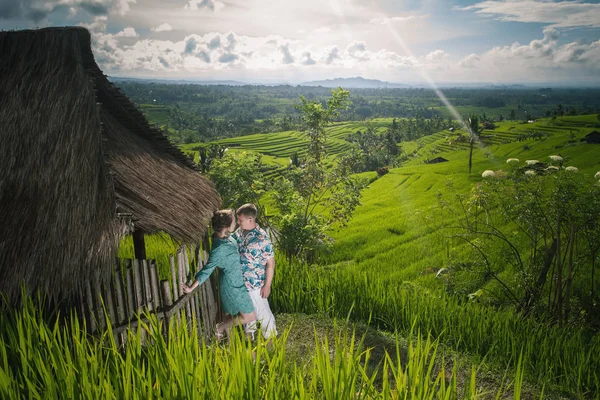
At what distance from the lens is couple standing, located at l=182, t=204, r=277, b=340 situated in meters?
3.42

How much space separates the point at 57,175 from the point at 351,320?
361 centimetres

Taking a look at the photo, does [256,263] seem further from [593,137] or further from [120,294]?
[593,137]

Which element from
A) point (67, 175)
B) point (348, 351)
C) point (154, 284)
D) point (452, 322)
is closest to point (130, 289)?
point (154, 284)

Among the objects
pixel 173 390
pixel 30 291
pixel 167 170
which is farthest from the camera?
pixel 167 170

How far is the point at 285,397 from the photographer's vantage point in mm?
1935

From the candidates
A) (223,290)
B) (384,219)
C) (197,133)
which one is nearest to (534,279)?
(223,290)

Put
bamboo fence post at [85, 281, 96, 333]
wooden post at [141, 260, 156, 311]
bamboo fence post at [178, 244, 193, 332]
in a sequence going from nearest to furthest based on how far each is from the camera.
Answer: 1. bamboo fence post at [85, 281, 96, 333]
2. wooden post at [141, 260, 156, 311]
3. bamboo fence post at [178, 244, 193, 332]

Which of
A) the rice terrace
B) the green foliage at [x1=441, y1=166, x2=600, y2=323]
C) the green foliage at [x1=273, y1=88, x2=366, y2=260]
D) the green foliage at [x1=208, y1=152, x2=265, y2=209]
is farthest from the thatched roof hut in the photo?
the green foliage at [x1=441, y1=166, x2=600, y2=323]

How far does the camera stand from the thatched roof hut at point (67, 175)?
122 inches

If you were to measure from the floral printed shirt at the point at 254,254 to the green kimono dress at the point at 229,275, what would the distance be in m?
0.08

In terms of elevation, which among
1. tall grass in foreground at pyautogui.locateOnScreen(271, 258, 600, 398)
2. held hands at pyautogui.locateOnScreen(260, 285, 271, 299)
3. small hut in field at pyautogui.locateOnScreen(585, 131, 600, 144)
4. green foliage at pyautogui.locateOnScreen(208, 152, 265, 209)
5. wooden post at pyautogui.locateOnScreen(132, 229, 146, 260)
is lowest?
tall grass in foreground at pyautogui.locateOnScreen(271, 258, 600, 398)

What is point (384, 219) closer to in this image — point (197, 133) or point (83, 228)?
point (83, 228)

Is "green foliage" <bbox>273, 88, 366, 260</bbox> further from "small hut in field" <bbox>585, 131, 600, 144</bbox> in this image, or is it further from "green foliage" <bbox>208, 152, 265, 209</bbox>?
"small hut in field" <bbox>585, 131, 600, 144</bbox>

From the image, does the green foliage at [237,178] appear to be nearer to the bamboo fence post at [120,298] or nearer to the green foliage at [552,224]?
the green foliage at [552,224]
